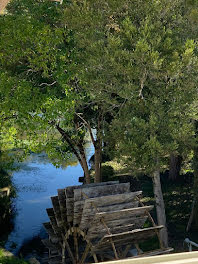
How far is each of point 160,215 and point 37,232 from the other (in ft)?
21.7

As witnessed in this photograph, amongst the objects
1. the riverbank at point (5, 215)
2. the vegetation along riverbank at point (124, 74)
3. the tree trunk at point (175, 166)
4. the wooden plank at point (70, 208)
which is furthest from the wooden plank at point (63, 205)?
the tree trunk at point (175, 166)

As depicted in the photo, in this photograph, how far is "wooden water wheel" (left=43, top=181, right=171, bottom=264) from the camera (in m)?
10.0

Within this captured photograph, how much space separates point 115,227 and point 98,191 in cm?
129

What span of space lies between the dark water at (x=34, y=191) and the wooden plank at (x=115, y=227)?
541 centimetres

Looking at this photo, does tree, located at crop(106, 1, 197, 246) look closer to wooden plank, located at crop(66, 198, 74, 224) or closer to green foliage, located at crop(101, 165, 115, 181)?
wooden plank, located at crop(66, 198, 74, 224)

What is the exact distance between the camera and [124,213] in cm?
1037

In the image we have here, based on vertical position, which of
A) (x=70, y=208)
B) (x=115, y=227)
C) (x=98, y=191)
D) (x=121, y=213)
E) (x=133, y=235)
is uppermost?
(x=98, y=191)

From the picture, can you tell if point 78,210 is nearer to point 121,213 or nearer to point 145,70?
point 121,213

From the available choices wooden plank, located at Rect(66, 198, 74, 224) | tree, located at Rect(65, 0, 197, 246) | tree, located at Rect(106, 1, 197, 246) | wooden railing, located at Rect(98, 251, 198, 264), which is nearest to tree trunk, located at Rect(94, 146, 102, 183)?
tree, located at Rect(65, 0, 197, 246)

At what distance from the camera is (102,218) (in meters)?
9.98

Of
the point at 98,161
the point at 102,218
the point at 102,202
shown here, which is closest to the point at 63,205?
the point at 102,202

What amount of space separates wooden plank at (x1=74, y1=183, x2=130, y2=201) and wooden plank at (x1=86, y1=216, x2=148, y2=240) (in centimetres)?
110

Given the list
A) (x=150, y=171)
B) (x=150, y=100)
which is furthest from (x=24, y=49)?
(x=150, y=171)

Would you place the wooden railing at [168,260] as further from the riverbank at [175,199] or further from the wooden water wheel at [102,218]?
the riverbank at [175,199]
